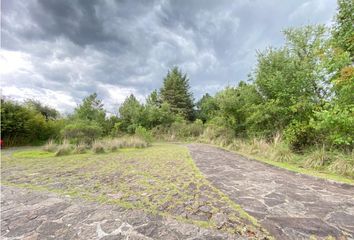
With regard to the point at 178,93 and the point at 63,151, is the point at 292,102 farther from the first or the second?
the point at 178,93

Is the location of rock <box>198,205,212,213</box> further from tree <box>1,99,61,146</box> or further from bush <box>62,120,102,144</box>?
tree <box>1,99,61,146</box>

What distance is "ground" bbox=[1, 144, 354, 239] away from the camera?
1515 millimetres

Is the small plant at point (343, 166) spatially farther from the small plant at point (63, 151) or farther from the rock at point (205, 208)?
the small plant at point (63, 151)

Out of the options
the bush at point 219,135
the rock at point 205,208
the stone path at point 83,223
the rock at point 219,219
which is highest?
the bush at point 219,135

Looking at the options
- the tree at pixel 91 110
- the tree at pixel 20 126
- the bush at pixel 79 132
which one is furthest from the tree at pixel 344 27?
the tree at pixel 20 126

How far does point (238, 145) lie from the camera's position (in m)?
7.30

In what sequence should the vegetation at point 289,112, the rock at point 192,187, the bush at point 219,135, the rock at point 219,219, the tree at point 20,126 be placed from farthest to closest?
1. the bush at point 219,135
2. the tree at point 20,126
3. the vegetation at point 289,112
4. the rock at point 192,187
5. the rock at point 219,219

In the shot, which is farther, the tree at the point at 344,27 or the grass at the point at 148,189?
the tree at the point at 344,27

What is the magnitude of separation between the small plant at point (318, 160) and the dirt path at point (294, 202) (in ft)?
3.05

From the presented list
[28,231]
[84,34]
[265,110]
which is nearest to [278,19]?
[265,110]

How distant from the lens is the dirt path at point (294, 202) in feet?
5.11

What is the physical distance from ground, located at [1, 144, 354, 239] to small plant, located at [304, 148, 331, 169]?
1.11 m

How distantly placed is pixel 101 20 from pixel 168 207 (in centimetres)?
649

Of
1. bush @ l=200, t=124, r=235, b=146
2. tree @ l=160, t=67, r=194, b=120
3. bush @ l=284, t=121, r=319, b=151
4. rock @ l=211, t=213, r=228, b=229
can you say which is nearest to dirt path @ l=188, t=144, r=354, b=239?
rock @ l=211, t=213, r=228, b=229
